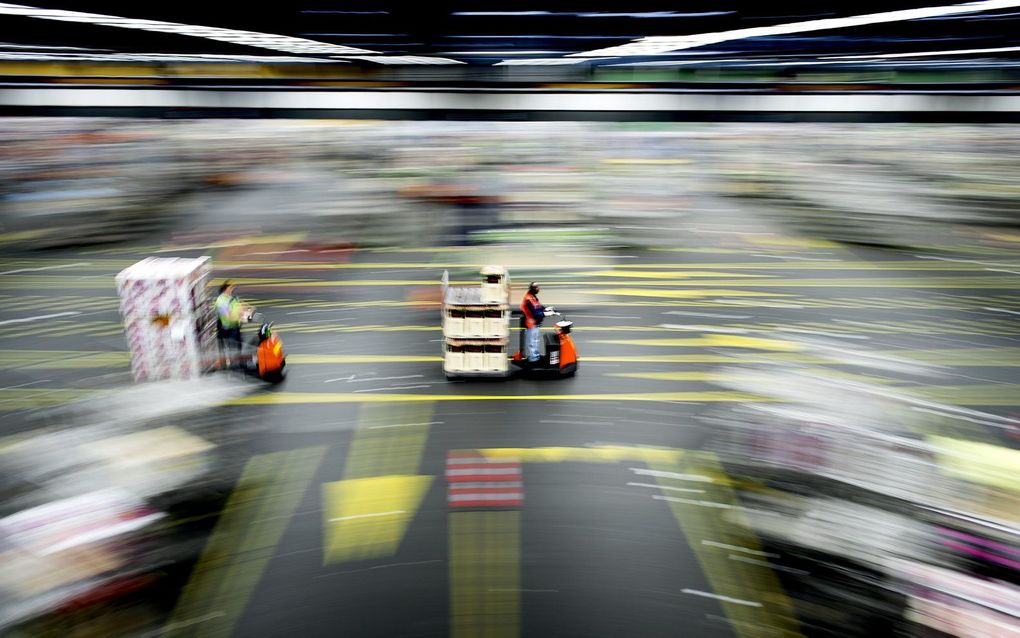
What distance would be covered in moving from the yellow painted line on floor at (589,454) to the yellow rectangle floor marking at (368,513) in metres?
0.77

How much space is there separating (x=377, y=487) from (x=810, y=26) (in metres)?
4.57

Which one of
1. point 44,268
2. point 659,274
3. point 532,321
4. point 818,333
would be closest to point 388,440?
point 532,321

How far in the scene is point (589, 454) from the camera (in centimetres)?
571

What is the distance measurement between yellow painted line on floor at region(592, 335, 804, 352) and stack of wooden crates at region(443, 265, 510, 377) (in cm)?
186

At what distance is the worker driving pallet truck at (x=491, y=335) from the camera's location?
7062 mm

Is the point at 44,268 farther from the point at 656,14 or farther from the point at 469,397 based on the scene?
the point at 656,14

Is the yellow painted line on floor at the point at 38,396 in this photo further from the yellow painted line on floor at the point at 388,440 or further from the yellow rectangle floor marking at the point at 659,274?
the yellow rectangle floor marking at the point at 659,274

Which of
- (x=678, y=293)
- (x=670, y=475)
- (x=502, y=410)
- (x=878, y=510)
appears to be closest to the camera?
(x=878, y=510)

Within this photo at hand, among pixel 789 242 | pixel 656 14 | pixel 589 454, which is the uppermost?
pixel 656 14

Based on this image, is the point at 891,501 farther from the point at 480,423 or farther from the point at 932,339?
the point at 932,339

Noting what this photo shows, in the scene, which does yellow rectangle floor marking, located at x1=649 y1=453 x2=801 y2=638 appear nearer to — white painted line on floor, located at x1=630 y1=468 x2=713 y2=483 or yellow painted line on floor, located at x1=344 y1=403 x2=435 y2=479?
white painted line on floor, located at x1=630 y1=468 x2=713 y2=483

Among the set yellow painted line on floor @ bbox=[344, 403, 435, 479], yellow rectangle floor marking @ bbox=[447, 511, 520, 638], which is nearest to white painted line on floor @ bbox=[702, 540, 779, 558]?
yellow rectangle floor marking @ bbox=[447, 511, 520, 638]

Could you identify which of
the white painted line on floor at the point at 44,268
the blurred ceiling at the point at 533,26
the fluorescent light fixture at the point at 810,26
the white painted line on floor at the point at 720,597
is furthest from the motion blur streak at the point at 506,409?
the fluorescent light fixture at the point at 810,26

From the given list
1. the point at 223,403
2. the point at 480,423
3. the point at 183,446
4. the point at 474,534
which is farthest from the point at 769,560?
the point at 223,403
